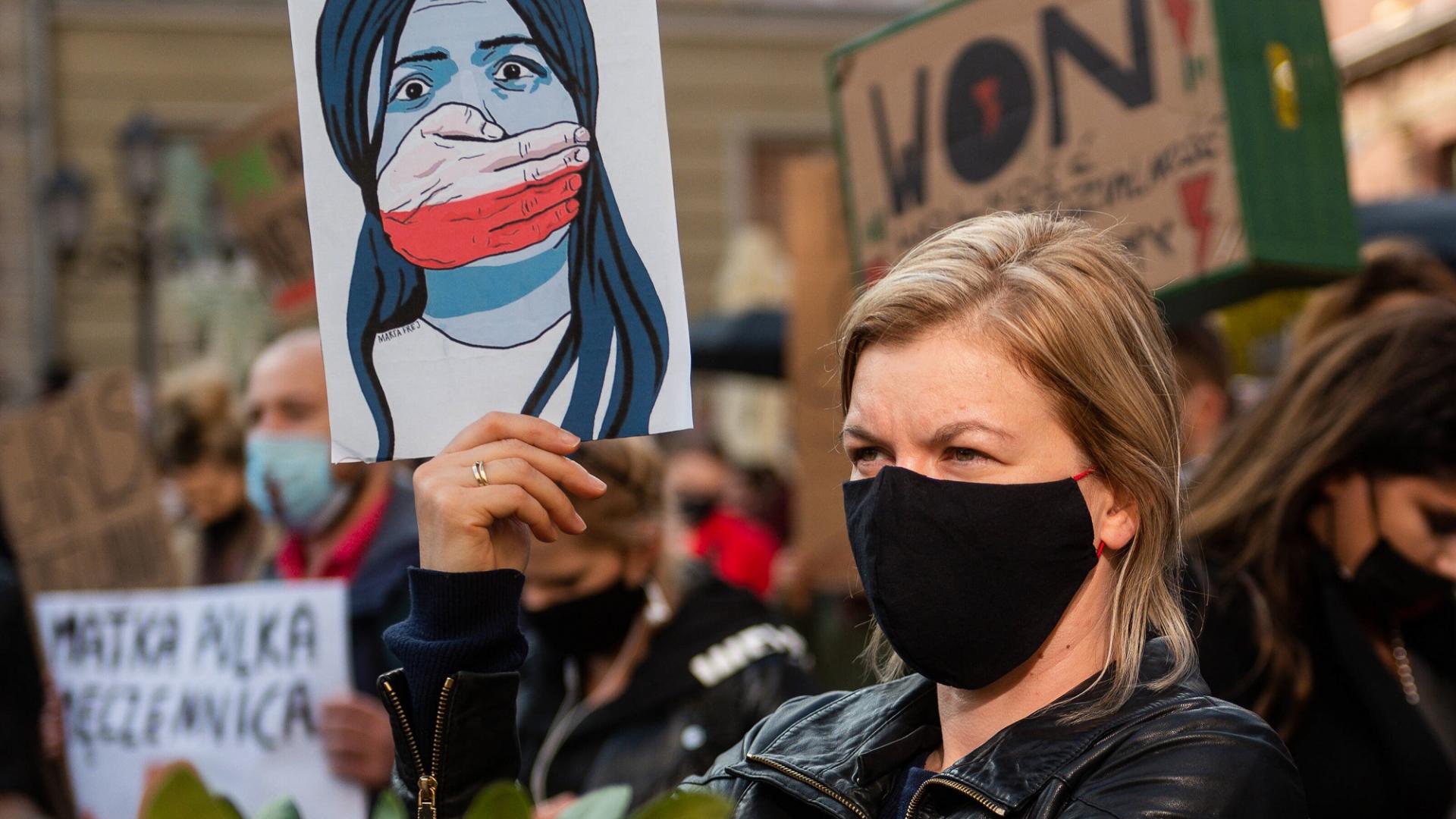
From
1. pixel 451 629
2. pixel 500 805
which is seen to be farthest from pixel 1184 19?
pixel 500 805

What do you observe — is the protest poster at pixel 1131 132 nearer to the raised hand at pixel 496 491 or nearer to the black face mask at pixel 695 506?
the raised hand at pixel 496 491

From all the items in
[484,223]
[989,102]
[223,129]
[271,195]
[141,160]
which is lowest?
[484,223]

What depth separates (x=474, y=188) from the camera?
188 centimetres

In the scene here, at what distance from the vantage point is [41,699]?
3.74 meters

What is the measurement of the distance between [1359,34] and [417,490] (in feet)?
42.6

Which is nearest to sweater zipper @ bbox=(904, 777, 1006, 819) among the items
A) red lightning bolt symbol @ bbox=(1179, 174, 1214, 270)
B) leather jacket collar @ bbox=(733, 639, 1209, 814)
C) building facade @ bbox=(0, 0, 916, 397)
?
leather jacket collar @ bbox=(733, 639, 1209, 814)

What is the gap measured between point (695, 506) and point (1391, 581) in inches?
195

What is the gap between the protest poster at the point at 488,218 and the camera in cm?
189

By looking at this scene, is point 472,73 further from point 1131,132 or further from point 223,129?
point 223,129

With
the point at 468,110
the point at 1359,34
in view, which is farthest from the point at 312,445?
the point at 1359,34

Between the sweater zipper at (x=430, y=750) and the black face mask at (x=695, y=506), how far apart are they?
5473mm

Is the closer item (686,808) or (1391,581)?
(686,808)

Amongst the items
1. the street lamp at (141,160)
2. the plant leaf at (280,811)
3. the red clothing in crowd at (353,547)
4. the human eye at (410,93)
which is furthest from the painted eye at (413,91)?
the street lamp at (141,160)

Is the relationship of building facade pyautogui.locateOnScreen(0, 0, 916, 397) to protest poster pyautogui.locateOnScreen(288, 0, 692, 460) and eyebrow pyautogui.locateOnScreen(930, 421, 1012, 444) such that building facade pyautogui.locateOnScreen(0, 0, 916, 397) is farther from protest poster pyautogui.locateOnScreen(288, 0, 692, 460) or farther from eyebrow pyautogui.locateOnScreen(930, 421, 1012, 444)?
eyebrow pyautogui.locateOnScreen(930, 421, 1012, 444)
